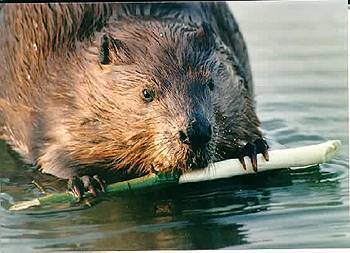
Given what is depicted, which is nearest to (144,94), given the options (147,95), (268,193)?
(147,95)

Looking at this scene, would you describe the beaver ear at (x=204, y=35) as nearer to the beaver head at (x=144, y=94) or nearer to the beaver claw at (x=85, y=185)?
the beaver head at (x=144, y=94)

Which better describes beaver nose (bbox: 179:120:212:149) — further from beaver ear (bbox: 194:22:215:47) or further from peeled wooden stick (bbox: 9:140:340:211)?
beaver ear (bbox: 194:22:215:47)

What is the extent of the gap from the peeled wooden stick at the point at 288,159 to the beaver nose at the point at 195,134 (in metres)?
0.21

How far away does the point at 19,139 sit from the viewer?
14.1ft

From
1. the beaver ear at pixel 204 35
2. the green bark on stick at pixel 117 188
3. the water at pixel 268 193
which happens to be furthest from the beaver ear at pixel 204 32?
the green bark on stick at pixel 117 188

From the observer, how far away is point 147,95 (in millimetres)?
4055

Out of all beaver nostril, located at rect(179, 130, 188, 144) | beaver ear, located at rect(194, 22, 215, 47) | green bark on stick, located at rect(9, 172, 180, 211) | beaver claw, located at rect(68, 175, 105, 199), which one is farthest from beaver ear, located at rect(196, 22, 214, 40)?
beaver claw, located at rect(68, 175, 105, 199)

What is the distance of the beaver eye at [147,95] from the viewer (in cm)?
405

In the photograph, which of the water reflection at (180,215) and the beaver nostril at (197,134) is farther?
the water reflection at (180,215)

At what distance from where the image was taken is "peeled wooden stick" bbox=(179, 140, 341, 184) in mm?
4156

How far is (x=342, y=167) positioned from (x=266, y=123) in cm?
33

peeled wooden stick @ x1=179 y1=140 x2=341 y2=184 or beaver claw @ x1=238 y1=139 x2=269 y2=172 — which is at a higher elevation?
beaver claw @ x1=238 y1=139 x2=269 y2=172

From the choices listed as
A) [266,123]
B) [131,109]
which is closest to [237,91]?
[266,123]

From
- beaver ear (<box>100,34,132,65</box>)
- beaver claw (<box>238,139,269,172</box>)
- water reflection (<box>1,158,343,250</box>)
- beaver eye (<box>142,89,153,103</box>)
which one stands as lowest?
water reflection (<box>1,158,343,250</box>)
